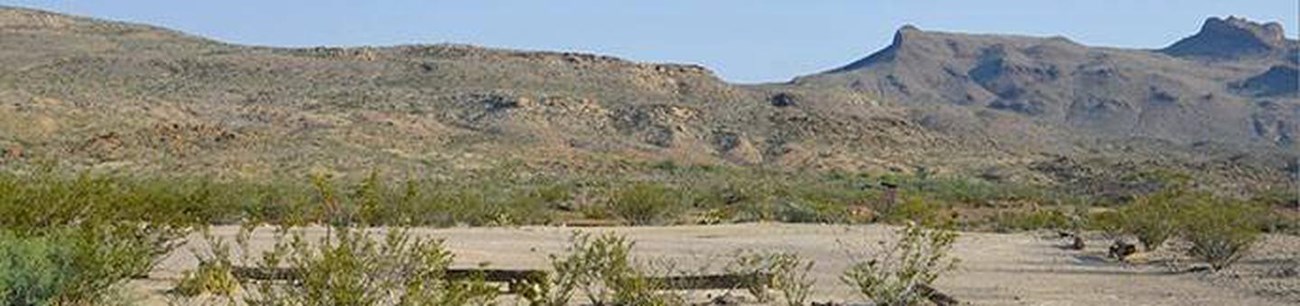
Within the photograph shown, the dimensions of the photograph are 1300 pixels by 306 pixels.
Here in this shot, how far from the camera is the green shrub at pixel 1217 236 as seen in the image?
25.1m

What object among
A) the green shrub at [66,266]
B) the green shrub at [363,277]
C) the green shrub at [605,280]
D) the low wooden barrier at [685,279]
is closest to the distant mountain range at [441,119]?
the low wooden barrier at [685,279]

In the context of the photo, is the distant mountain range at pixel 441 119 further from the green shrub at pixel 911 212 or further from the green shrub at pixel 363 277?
the green shrub at pixel 363 277

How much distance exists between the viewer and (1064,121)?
161m

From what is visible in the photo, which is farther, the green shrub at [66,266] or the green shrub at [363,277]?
the green shrub at [66,266]

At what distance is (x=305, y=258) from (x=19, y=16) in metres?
85.0

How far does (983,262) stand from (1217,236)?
3459 millimetres

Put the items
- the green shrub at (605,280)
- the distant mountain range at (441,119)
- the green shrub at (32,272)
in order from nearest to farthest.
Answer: the green shrub at (605,280) < the green shrub at (32,272) < the distant mountain range at (441,119)

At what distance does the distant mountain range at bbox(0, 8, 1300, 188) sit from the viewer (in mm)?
57406

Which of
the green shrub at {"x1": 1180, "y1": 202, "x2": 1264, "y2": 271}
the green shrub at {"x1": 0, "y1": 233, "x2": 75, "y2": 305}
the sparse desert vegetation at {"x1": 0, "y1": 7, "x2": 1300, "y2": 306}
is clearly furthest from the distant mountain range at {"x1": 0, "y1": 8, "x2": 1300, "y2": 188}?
the green shrub at {"x1": 0, "y1": 233, "x2": 75, "y2": 305}

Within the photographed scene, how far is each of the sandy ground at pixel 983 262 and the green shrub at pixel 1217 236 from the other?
306mm

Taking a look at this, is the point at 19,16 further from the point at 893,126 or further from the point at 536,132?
the point at 893,126

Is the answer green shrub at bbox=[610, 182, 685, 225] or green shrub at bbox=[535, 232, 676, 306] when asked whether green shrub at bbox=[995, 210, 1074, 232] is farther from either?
green shrub at bbox=[535, 232, 676, 306]

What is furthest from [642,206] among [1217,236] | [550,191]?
[1217,236]

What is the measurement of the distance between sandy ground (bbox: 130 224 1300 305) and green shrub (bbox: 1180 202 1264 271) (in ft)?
1.00
